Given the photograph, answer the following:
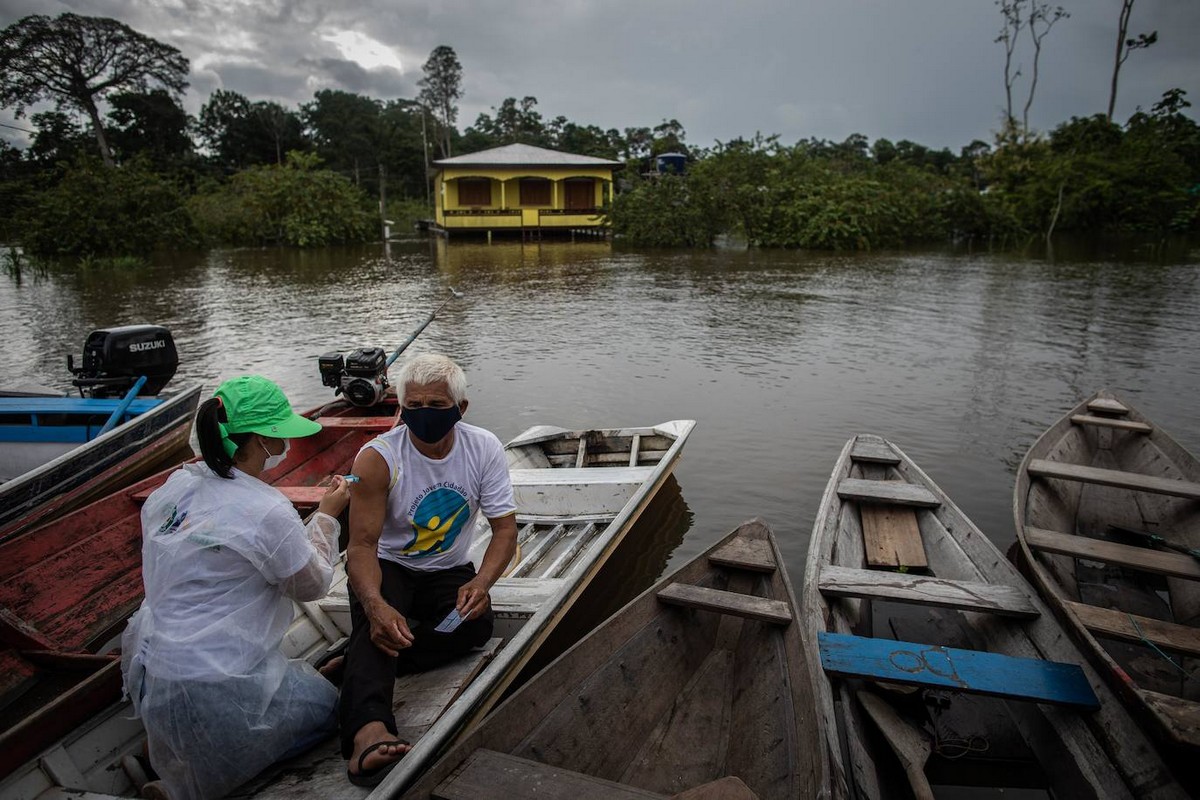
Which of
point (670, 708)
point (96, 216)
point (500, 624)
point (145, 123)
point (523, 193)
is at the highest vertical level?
point (145, 123)

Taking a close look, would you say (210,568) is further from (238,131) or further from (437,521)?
(238,131)

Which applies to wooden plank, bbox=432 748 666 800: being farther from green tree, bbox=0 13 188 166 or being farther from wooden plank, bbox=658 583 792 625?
green tree, bbox=0 13 188 166

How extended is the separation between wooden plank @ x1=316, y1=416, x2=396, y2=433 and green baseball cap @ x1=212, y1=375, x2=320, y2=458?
352 centimetres

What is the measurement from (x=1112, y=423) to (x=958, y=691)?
4.23 m

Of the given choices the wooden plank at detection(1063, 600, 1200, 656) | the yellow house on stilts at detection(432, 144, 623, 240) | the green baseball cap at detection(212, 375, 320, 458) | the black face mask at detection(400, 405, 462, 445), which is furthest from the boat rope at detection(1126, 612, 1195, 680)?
the yellow house on stilts at detection(432, 144, 623, 240)

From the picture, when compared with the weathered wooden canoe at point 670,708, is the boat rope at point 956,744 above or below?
below

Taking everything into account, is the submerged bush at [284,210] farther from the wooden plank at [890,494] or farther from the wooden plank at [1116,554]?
the wooden plank at [1116,554]

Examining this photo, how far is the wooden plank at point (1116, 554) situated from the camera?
12.7 feet

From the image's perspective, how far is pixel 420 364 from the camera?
113 inches

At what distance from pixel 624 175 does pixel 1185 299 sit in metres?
26.6

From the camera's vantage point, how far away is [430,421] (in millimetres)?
2842

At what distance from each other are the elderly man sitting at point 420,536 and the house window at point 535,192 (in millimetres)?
35425

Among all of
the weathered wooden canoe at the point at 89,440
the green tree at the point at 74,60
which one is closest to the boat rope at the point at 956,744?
the weathered wooden canoe at the point at 89,440

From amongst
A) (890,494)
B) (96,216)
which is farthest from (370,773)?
(96,216)
